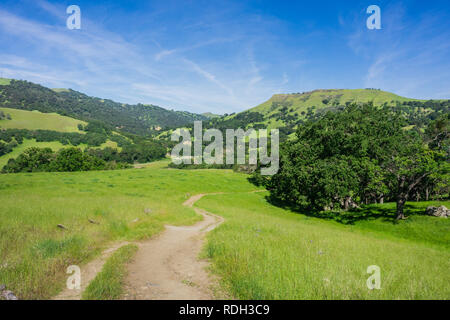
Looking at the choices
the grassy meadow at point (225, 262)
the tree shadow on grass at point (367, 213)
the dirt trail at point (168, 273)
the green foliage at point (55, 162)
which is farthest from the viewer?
the green foliage at point (55, 162)

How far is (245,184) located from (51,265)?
58.4 m

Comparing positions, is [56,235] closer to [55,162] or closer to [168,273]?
[168,273]

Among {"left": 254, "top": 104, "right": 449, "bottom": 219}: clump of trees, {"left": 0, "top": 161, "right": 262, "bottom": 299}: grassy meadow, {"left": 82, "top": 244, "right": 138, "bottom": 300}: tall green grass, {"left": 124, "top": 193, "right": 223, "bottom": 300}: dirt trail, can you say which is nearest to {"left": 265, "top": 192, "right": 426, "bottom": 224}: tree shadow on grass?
{"left": 254, "top": 104, "right": 449, "bottom": 219}: clump of trees

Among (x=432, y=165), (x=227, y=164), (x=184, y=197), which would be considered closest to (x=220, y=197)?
(x=184, y=197)

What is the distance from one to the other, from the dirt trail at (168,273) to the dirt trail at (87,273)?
1.30m

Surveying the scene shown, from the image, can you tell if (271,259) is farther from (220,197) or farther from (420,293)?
(220,197)

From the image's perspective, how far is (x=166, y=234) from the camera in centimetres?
1546

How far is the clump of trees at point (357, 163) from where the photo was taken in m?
27.2

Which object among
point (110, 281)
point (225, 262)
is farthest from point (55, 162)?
point (225, 262)

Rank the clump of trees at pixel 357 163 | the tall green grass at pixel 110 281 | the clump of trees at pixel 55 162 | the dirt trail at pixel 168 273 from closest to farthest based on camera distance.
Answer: the tall green grass at pixel 110 281, the dirt trail at pixel 168 273, the clump of trees at pixel 357 163, the clump of trees at pixel 55 162

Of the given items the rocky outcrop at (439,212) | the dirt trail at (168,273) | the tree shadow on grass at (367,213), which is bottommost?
the tree shadow on grass at (367,213)

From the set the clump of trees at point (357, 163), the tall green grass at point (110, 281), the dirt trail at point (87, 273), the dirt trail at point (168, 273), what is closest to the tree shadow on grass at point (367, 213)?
the clump of trees at point (357, 163)

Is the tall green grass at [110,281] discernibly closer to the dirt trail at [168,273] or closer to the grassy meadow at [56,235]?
the dirt trail at [168,273]

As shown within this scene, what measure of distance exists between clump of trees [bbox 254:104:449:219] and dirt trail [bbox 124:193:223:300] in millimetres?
27105
